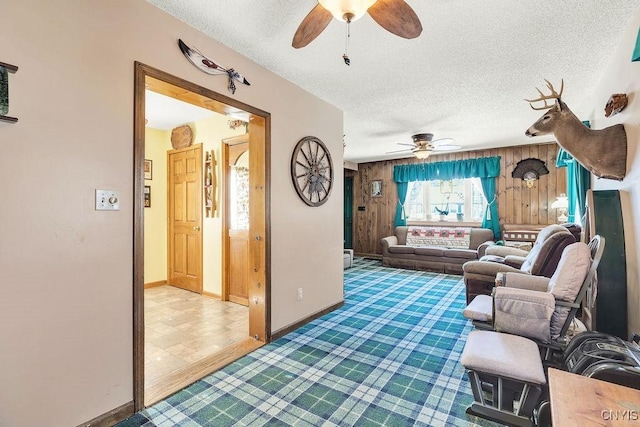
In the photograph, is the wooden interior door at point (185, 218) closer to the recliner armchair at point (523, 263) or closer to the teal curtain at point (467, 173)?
the recliner armchair at point (523, 263)

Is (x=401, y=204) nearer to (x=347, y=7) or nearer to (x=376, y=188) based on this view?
(x=376, y=188)

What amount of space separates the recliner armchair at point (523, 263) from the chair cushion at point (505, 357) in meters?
1.21

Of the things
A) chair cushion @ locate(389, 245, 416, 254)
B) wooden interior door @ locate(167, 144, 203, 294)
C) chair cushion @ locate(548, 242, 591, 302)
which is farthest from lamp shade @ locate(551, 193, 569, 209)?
wooden interior door @ locate(167, 144, 203, 294)

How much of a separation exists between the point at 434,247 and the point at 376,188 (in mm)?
2254

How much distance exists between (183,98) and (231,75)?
415 mm

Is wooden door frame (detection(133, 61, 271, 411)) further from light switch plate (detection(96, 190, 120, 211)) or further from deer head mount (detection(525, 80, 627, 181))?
deer head mount (detection(525, 80, 627, 181))

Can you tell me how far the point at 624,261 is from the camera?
2.09 meters

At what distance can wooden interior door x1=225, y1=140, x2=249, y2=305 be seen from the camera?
3.86 metres

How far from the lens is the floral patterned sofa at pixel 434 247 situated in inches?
231

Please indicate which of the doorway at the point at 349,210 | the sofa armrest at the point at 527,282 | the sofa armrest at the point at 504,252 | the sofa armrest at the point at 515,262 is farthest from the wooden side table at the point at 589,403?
the doorway at the point at 349,210

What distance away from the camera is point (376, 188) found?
772 cm

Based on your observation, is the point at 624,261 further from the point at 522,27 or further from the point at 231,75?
the point at 231,75

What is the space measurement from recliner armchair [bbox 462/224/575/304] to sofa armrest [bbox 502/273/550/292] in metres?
0.31

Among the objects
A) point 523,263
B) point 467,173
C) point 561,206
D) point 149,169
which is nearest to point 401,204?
point 467,173
